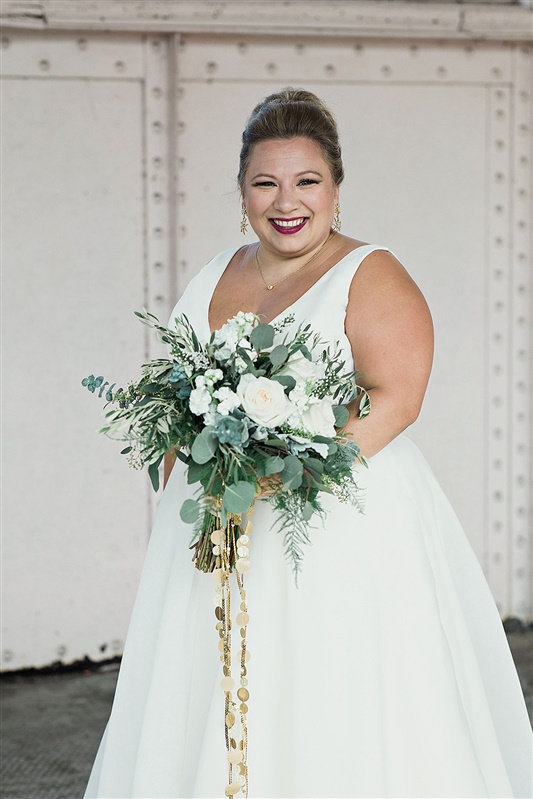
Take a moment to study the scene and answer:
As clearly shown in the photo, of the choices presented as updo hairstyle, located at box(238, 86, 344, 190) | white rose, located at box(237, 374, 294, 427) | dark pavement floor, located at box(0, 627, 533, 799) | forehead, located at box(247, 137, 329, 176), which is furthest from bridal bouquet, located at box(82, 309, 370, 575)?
dark pavement floor, located at box(0, 627, 533, 799)

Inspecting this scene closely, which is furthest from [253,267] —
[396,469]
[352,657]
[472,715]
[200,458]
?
[472,715]

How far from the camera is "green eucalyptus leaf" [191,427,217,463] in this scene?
2512 mm

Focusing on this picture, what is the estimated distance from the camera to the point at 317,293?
3.05 metres

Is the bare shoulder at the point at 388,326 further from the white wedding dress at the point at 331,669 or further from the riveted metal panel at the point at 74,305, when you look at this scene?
the riveted metal panel at the point at 74,305

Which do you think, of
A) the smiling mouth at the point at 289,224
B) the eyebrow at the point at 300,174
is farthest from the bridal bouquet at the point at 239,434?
the eyebrow at the point at 300,174

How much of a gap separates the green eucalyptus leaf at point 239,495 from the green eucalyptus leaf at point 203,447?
3.8 inches

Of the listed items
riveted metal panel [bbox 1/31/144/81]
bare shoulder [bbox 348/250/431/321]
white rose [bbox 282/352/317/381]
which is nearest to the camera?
white rose [bbox 282/352/317/381]

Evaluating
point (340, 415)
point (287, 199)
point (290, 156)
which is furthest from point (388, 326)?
point (290, 156)

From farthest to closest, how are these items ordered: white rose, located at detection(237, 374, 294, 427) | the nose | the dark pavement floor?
the dark pavement floor → the nose → white rose, located at detection(237, 374, 294, 427)

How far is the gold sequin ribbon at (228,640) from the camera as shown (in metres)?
2.73

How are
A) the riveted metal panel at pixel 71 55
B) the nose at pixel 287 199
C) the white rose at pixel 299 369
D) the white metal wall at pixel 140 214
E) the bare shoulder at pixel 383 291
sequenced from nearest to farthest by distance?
the white rose at pixel 299 369 → the bare shoulder at pixel 383 291 → the nose at pixel 287 199 → the riveted metal panel at pixel 71 55 → the white metal wall at pixel 140 214

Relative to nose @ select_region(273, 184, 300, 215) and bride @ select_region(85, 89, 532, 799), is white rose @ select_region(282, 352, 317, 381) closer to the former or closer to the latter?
bride @ select_region(85, 89, 532, 799)

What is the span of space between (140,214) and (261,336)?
110 inches

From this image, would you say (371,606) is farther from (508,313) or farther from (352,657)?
(508,313)
